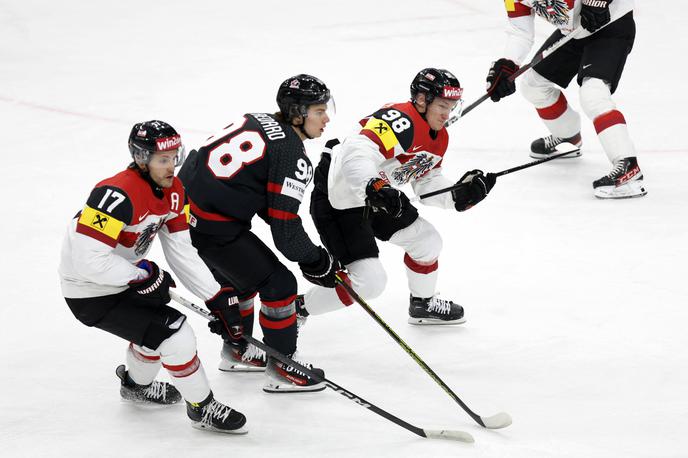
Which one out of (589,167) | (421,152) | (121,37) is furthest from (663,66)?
(121,37)

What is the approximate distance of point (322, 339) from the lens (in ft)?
11.7

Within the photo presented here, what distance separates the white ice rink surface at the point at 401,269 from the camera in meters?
2.89

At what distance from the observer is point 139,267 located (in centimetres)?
280

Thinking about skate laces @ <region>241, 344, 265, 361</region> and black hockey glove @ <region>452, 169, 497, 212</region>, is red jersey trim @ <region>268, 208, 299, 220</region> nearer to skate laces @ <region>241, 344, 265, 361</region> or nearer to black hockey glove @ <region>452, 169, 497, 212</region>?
skate laces @ <region>241, 344, 265, 361</region>

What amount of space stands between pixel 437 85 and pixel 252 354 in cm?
116

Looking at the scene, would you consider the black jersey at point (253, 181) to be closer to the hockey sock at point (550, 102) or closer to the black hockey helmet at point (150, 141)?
the black hockey helmet at point (150, 141)

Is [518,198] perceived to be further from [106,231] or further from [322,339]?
[106,231]

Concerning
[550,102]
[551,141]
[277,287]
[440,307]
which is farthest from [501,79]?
[277,287]

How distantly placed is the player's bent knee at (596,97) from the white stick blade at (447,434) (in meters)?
2.49

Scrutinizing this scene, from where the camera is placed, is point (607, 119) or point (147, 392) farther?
point (607, 119)

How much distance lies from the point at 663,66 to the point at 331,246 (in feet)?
Result: 13.3

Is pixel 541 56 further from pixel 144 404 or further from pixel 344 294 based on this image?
pixel 144 404

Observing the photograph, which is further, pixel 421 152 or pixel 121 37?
pixel 121 37

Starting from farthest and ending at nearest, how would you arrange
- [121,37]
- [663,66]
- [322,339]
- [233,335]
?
[121,37] → [663,66] → [322,339] → [233,335]
